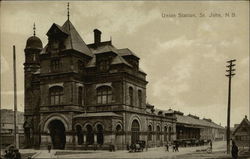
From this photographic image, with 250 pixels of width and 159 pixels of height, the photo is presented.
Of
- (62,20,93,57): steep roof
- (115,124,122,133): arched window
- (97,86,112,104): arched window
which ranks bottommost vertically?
(115,124,122,133): arched window

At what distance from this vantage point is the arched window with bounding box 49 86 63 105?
118 feet

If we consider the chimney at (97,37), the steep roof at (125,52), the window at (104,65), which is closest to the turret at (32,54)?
the chimney at (97,37)

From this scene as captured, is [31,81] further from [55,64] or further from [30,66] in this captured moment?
[55,64]

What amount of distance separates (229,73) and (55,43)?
1753 cm

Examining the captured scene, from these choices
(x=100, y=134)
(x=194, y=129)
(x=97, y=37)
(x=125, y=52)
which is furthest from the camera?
(x=194, y=129)

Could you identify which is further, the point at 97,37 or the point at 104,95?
the point at 97,37

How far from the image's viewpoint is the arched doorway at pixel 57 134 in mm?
36625

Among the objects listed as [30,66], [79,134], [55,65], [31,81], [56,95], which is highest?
[30,66]

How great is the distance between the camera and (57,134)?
36875 millimetres

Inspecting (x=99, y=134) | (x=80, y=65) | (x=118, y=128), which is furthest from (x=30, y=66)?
(x=118, y=128)

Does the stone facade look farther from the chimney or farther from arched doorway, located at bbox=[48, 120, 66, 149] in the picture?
the chimney

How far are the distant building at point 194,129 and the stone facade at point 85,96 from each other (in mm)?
17343

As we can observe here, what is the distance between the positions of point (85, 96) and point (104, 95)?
2.22 meters

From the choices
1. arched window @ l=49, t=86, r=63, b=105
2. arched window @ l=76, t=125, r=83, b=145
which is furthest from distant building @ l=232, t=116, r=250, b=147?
arched window @ l=49, t=86, r=63, b=105
